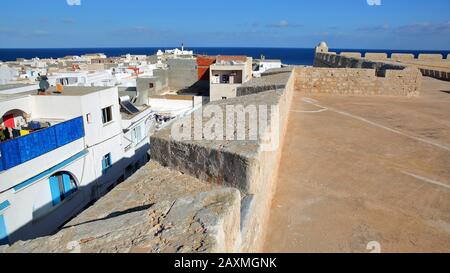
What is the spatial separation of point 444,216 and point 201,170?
8.32ft

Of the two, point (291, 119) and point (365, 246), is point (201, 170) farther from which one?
point (291, 119)

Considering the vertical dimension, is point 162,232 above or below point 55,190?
above

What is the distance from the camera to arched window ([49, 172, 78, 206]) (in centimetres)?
1298

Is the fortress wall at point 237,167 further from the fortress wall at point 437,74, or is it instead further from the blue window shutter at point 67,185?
the fortress wall at point 437,74

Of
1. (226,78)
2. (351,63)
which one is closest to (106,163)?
(351,63)

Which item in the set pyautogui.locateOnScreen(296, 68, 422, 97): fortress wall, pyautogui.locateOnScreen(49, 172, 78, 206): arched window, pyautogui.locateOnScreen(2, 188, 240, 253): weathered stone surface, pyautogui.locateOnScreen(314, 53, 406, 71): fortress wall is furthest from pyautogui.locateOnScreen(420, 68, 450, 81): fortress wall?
pyautogui.locateOnScreen(49, 172, 78, 206): arched window

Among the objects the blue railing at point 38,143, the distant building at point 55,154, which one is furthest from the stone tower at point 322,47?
the blue railing at point 38,143

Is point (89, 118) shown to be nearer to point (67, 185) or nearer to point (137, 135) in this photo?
point (67, 185)

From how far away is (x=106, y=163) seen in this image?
54.4 feet

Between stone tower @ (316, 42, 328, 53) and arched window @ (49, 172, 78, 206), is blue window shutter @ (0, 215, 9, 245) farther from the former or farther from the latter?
stone tower @ (316, 42, 328, 53)

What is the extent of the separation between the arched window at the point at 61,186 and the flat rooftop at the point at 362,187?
35.2ft

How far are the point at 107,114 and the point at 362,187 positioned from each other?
595 inches

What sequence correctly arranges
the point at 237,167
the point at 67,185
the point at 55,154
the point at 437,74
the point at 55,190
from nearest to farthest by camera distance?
the point at 237,167 < the point at 55,154 < the point at 55,190 < the point at 67,185 < the point at 437,74
